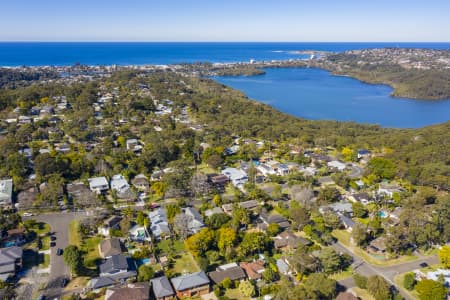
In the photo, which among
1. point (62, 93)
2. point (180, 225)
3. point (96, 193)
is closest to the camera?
point (180, 225)

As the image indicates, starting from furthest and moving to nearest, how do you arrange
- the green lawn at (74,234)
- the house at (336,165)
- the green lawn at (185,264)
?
the house at (336,165) → the green lawn at (74,234) → the green lawn at (185,264)

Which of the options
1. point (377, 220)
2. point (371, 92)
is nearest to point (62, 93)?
point (377, 220)

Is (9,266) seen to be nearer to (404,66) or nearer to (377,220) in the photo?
(377,220)

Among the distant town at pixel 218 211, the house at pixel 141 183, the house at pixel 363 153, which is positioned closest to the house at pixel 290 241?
the distant town at pixel 218 211

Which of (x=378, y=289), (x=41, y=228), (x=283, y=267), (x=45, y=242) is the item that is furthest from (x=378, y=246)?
(x=41, y=228)

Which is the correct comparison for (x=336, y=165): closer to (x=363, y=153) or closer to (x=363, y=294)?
(x=363, y=153)

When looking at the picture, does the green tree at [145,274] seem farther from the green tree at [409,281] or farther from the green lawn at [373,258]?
the green tree at [409,281]
